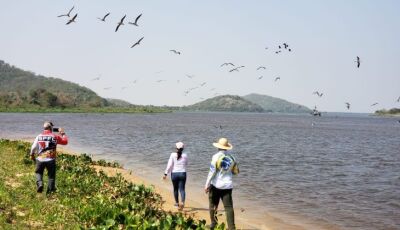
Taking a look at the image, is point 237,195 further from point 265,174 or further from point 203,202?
point 265,174

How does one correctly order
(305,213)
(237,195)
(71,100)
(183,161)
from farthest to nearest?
(71,100) < (237,195) < (305,213) < (183,161)

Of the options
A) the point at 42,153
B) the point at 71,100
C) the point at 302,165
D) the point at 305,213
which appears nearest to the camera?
the point at 42,153

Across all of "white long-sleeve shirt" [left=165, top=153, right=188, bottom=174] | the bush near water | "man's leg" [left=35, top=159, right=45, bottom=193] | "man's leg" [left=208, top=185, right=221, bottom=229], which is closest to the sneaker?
"man's leg" [left=35, top=159, right=45, bottom=193]

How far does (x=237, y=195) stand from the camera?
1873 centimetres

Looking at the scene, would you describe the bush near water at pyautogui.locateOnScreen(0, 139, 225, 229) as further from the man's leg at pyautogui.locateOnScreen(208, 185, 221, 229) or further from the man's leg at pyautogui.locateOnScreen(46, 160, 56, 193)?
the man's leg at pyautogui.locateOnScreen(208, 185, 221, 229)

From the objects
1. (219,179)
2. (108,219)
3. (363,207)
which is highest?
(219,179)

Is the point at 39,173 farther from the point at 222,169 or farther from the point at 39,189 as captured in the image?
the point at 222,169

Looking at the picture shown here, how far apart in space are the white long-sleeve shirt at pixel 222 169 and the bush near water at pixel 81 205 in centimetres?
103

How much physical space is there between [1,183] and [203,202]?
712 cm

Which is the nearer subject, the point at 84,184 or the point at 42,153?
the point at 42,153

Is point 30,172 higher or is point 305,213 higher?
point 30,172

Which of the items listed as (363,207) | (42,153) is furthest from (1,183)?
(363,207)

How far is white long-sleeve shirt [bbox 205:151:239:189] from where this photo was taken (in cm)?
1041

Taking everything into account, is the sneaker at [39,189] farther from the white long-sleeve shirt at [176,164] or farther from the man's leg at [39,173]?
the white long-sleeve shirt at [176,164]
